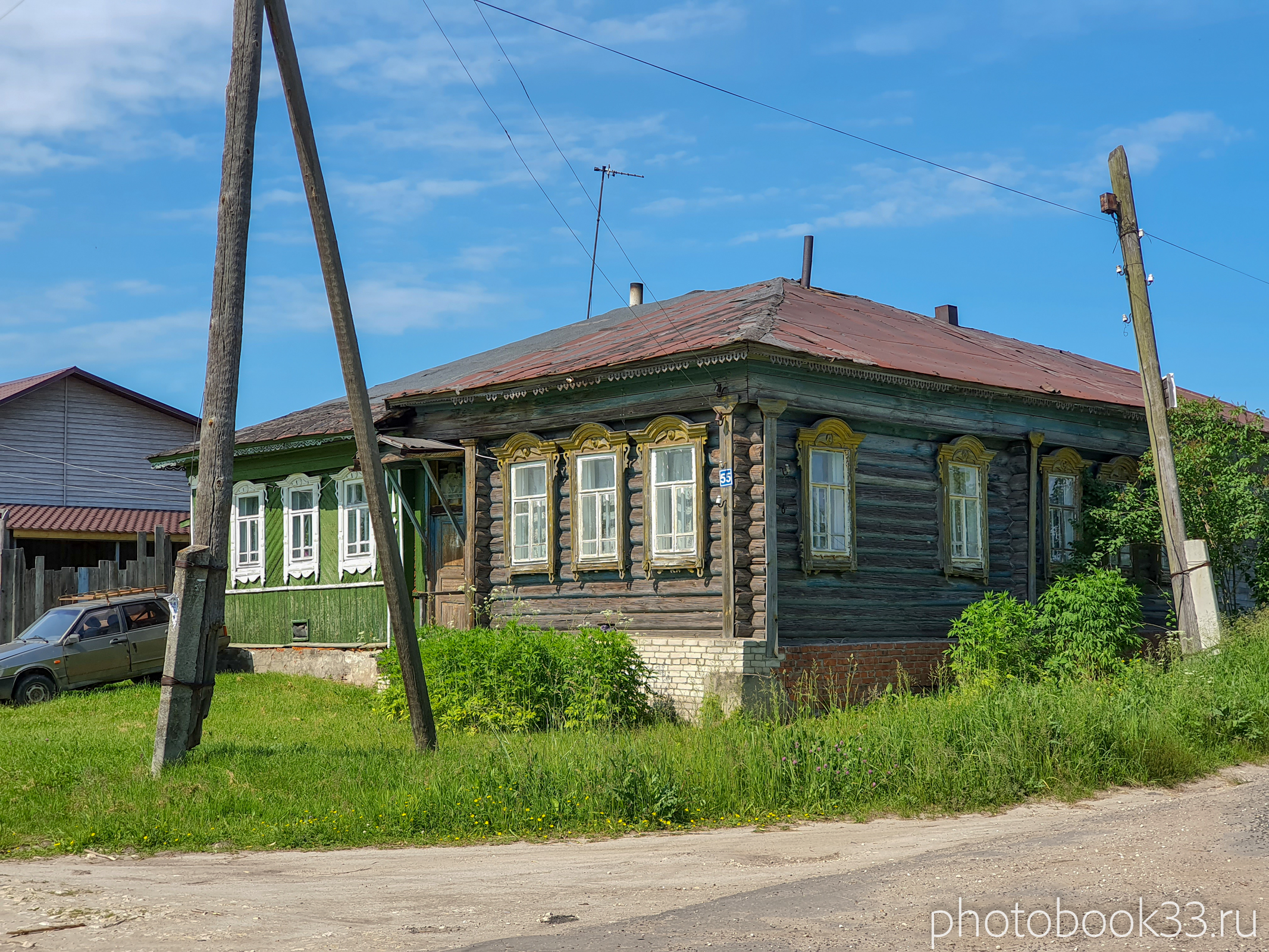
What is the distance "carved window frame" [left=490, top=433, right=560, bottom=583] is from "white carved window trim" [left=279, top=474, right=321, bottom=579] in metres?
4.40

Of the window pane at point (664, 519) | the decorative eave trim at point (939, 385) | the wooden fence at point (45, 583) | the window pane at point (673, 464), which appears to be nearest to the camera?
the decorative eave trim at point (939, 385)

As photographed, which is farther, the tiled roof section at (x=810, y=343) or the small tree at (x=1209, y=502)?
the small tree at (x=1209, y=502)

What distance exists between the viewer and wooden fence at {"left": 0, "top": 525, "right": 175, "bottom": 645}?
77.4 feet

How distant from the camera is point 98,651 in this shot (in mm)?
19203

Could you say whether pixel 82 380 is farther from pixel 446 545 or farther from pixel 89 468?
pixel 446 545

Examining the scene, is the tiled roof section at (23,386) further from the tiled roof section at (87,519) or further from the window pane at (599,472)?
the window pane at (599,472)

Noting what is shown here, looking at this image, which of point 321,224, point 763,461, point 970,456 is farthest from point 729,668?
point 321,224

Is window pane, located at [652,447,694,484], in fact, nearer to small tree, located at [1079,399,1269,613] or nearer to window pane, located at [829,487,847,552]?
window pane, located at [829,487,847,552]

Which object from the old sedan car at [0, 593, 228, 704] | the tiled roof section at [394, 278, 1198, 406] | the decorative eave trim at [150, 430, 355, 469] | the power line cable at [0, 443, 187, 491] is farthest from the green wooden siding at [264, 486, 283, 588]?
the power line cable at [0, 443, 187, 491]

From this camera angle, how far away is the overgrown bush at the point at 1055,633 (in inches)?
624

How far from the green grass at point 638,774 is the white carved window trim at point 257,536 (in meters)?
9.27

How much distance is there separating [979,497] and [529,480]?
633 centimetres

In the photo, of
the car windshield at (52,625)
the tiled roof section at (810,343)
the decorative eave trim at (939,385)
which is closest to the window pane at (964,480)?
the decorative eave trim at (939,385)

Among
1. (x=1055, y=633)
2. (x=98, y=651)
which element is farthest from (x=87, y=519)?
(x=1055, y=633)
